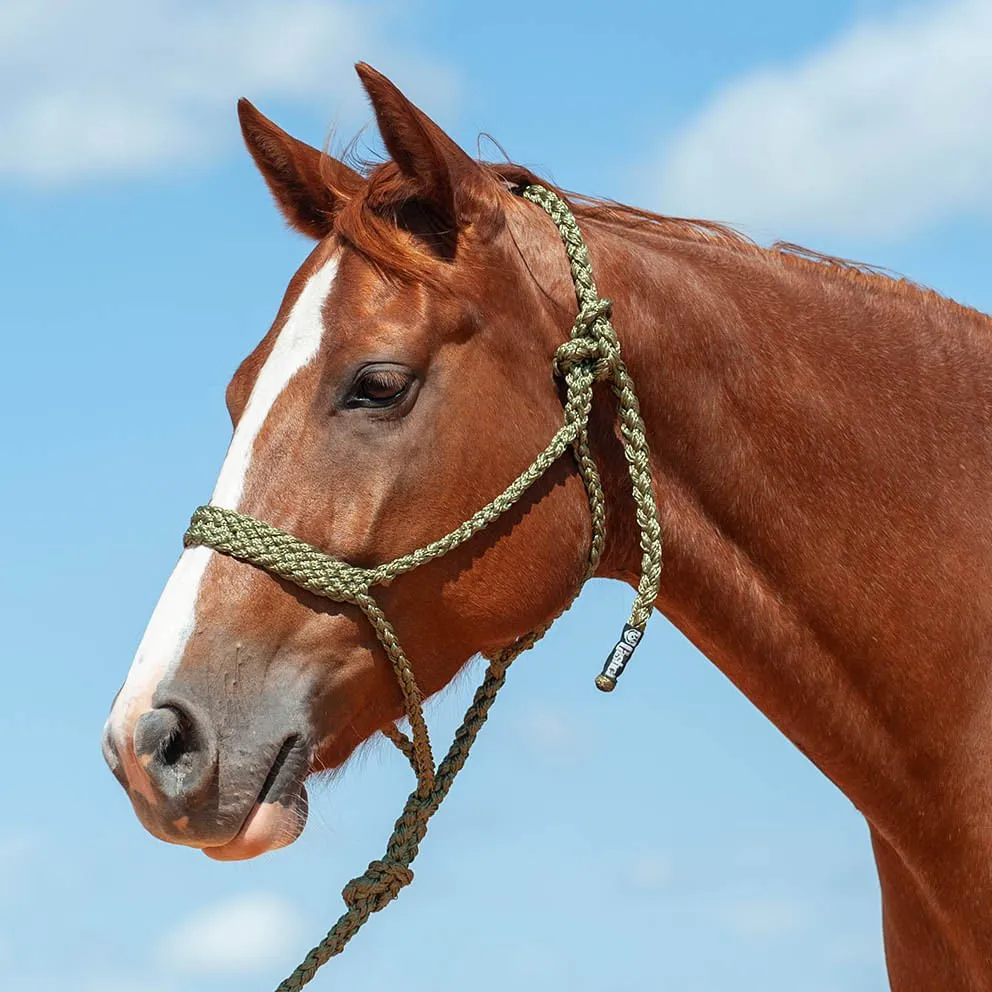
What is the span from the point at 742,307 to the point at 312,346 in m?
1.11

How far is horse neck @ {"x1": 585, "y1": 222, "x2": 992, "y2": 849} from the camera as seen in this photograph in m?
3.69

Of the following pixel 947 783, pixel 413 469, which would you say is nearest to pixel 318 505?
pixel 413 469

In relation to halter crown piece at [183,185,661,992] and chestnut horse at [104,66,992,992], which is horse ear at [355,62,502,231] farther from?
halter crown piece at [183,185,661,992]

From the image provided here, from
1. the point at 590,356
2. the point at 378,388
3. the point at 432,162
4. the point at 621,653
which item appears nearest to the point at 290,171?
the point at 432,162

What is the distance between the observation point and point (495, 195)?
3.78 meters

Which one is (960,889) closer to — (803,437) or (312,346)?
(803,437)

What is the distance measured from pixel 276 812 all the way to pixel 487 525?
0.80 m

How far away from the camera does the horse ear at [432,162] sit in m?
3.57

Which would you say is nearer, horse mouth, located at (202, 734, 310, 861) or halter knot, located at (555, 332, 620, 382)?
horse mouth, located at (202, 734, 310, 861)

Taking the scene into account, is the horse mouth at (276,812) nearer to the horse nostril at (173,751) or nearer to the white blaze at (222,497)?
the horse nostril at (173,751)

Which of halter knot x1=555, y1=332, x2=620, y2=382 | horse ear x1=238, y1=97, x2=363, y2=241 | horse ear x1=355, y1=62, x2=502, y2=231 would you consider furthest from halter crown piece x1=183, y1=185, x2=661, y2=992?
horse ear x1=238, y1=97, x2=363, y2=241

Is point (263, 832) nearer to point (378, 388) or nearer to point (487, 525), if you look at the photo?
point (487, 525)

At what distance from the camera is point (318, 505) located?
341 cm

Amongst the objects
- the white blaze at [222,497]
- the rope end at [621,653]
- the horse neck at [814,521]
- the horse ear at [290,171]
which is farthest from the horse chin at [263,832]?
the horse ear at [290,171]
